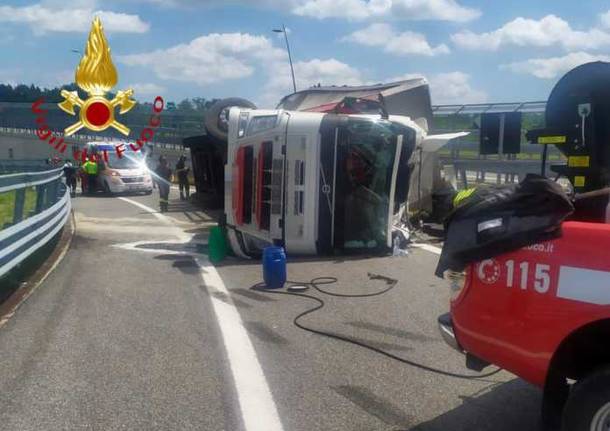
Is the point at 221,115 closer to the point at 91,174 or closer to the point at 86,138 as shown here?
the point at 91,174

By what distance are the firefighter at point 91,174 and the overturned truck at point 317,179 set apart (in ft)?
60.5

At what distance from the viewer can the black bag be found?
3344 millimetres

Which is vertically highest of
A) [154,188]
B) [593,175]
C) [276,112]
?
[276,112]

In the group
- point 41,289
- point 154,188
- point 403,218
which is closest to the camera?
point 41,289

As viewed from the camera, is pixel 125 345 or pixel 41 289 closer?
pixel 125 345

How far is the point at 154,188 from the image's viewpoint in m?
31.7

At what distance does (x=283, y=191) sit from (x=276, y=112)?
4.43ft

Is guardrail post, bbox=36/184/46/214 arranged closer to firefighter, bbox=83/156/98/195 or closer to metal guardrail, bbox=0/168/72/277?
metal guardrail, bbox=0/168/72/277

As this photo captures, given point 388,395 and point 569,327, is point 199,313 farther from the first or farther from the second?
point 569,327

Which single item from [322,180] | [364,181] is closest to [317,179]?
[322,180]

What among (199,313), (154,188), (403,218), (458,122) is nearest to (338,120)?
(403,218)

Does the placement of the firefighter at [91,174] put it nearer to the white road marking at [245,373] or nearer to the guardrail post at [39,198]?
the guardrail post at [39,198]

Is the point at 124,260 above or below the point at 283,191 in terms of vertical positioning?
below

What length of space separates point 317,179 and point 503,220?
23.2ft
